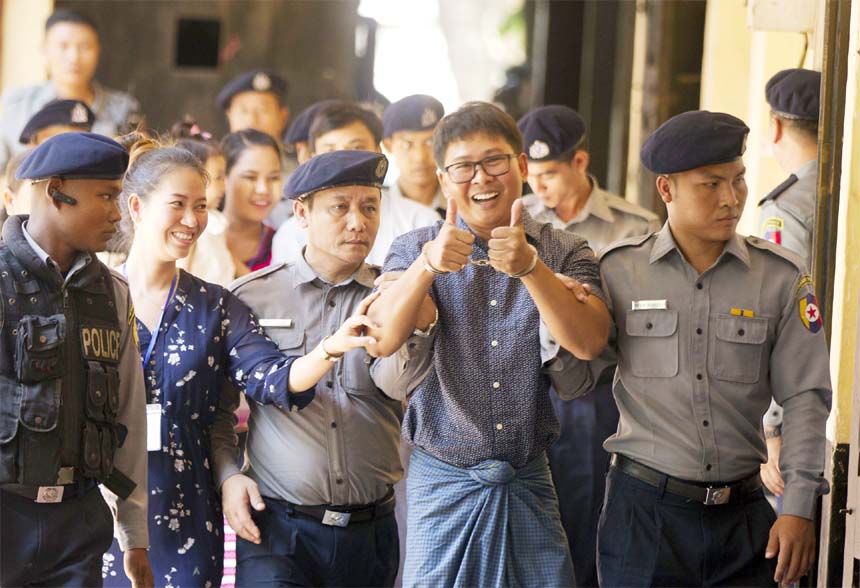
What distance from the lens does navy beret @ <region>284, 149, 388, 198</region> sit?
10.8 feet

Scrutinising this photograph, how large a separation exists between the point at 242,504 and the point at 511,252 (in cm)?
103

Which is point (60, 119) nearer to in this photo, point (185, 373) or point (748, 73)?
point (185, 373)

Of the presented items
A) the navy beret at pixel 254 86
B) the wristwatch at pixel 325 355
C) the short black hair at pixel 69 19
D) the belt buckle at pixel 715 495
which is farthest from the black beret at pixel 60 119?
the belt buckle at pixel 715 495

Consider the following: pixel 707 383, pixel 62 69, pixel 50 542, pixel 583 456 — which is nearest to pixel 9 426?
pixel 50 542

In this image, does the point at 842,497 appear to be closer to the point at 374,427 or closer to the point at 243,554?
the point at 374,427

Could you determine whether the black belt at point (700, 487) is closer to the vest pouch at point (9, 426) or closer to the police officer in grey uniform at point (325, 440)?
the police officer in grey uniform at point (325, 440)

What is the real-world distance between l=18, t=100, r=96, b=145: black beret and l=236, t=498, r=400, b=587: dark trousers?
7.46ft

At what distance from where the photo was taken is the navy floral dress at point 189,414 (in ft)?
→ 10.7

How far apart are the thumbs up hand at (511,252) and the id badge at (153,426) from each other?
3.38 ft

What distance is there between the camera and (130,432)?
3.01 metres

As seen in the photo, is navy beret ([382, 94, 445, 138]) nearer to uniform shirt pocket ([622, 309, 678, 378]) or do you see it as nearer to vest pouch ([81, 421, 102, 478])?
uniform shirt pocket ([622, 309, 678, 378])

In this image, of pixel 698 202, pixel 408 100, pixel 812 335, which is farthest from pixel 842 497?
pixel 408 100

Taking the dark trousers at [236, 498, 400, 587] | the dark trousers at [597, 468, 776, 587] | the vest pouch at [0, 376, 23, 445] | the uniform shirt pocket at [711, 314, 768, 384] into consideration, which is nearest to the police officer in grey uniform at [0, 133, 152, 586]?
the vest pouch at [0, 376, 23, 445]

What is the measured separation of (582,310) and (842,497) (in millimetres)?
985
